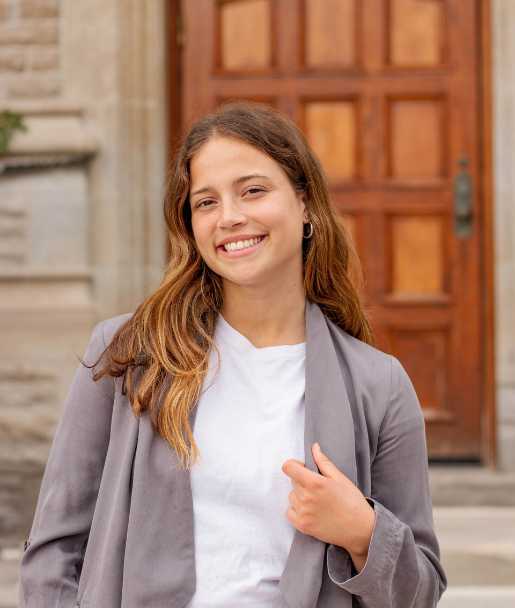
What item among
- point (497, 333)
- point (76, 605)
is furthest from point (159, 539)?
point (497, 333)

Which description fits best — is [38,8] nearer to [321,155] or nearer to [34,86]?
[34,86]

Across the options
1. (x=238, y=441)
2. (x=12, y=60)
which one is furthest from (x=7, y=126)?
(x=238, y=441)

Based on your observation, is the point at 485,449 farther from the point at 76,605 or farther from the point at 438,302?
the point at 76,605

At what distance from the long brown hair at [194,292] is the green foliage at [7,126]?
3128 mm

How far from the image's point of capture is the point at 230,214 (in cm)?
162

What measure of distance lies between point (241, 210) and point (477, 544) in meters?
2.79

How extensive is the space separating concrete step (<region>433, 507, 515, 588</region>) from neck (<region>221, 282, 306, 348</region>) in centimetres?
223

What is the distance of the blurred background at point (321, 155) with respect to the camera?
476cm

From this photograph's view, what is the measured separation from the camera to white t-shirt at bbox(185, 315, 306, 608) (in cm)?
152

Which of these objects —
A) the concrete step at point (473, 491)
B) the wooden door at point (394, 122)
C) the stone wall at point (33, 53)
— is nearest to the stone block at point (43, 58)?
the stone wall at point (33, 53)

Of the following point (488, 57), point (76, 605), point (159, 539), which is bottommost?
point (76, 605)

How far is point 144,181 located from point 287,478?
3448 millimetres

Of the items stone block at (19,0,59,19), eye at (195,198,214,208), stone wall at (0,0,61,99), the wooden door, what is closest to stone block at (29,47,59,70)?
stone wall at (0,0,61,99)

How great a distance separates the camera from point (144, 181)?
4.85 m
